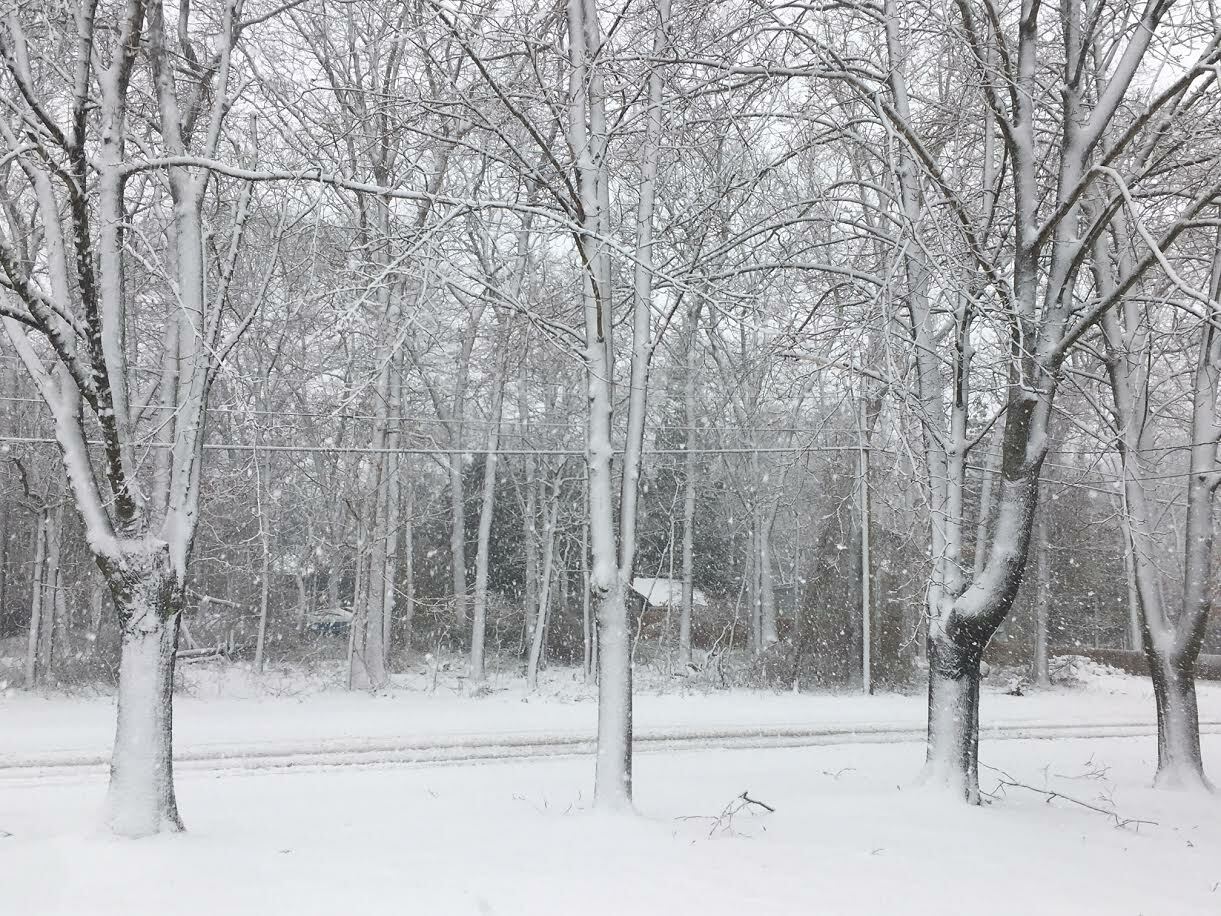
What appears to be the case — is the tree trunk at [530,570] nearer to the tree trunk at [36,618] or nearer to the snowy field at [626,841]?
the tree trunk at [36,618]

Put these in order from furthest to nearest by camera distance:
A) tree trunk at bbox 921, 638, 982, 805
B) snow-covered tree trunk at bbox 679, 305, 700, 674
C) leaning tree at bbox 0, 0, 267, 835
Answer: snow-covered tree trunk at bbox 679, 305, 700, 674 → tree trunk at bbox 921, 638, 982, 805 → leaning tree at bbox 0, 0, 267, 835

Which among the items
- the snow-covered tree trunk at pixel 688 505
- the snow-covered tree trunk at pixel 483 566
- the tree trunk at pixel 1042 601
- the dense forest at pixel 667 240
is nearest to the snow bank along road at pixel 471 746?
the dense forest at pixel 667 240

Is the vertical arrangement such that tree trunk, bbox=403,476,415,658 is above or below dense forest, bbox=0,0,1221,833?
below

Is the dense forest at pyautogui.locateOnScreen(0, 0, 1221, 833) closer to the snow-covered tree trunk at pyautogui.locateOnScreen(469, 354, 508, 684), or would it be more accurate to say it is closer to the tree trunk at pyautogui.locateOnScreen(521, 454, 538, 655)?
the snow-covered tree trunk at pyautogui.locateOnScreen(469, 354, 508, 684)

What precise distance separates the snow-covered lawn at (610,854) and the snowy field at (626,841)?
0.02m

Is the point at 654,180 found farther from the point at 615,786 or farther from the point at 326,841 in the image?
the point at 326,841

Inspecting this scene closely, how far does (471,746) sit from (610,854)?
6616 millimetres

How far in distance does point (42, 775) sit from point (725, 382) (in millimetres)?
17484

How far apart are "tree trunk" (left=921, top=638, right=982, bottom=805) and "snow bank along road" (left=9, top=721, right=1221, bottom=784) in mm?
4702

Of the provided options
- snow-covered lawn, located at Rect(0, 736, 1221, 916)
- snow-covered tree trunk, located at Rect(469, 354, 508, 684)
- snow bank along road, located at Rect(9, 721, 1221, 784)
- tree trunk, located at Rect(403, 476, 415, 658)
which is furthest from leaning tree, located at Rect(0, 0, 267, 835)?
tree trunk, located at Rect(403, 476, 415, 658)

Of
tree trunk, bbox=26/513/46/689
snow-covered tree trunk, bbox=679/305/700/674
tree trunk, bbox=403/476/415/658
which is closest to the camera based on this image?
tree trunk, bbox=26/513/46/689

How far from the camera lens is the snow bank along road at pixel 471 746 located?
9.70m

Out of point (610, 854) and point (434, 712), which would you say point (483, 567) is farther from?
point (610, 854)

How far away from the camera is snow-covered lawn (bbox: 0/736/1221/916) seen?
4.32 m
